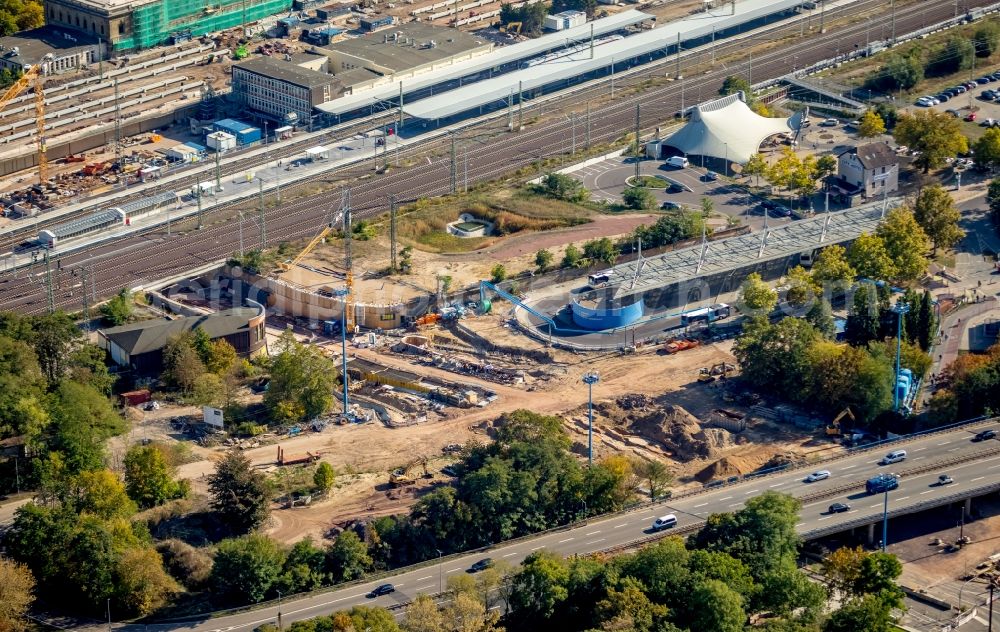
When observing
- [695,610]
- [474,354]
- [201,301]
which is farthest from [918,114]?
[695,610]

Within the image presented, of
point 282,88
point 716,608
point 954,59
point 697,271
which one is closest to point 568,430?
point 697,271

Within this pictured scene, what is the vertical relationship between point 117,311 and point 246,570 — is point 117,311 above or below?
below

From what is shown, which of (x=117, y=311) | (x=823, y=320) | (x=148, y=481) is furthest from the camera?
(x=117, y=311)

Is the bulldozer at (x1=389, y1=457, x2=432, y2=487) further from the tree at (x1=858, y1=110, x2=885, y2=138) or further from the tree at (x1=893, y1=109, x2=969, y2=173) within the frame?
the tree at (x1=858, y1=110, x2=885, y2=138)

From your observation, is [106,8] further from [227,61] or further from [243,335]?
[243,335]

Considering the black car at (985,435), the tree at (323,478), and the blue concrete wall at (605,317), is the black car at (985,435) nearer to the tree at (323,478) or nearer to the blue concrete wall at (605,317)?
the blue concrete wall at (605,317)

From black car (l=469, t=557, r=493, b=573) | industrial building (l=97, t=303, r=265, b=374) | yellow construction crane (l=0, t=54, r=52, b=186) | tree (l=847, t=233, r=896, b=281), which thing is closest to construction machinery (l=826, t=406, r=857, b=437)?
tree (l=847, t=233, r=896, b=281)

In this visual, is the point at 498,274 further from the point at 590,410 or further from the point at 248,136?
the point at 248,136
